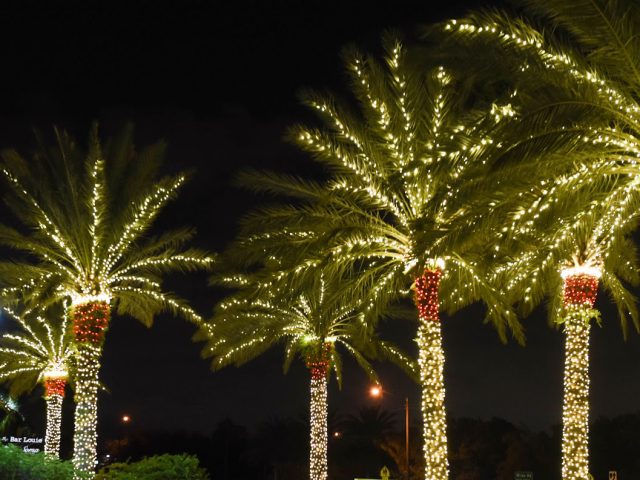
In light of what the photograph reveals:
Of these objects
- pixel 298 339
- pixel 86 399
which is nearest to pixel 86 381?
pixel 86 399

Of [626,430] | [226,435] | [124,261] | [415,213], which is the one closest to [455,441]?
[626,430]

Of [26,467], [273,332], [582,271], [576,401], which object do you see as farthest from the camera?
[273,332]

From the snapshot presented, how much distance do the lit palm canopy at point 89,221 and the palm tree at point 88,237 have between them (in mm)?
28

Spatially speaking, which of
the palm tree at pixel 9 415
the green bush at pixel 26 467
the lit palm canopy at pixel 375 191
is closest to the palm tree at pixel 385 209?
the lit palm canopy at pixel 375 191

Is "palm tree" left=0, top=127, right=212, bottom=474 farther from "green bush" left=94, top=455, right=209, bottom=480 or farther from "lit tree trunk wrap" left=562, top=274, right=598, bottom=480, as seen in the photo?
"lit tree trunk wrap" left=562, top=274, right=598, bottom=480

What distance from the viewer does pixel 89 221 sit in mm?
24562

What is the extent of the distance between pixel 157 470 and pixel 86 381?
7323mm

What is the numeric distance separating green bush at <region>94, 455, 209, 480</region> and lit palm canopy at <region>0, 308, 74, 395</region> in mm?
20015

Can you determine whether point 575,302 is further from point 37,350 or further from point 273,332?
point 37,350

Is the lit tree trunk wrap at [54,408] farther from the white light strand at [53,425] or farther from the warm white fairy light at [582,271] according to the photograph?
the warm white fairy light at [582,271]

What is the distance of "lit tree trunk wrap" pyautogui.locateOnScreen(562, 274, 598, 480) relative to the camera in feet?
64.6

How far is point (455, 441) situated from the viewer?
214ft

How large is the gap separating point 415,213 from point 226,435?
55.6 m

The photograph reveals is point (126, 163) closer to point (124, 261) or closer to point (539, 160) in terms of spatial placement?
point (124, 261)
